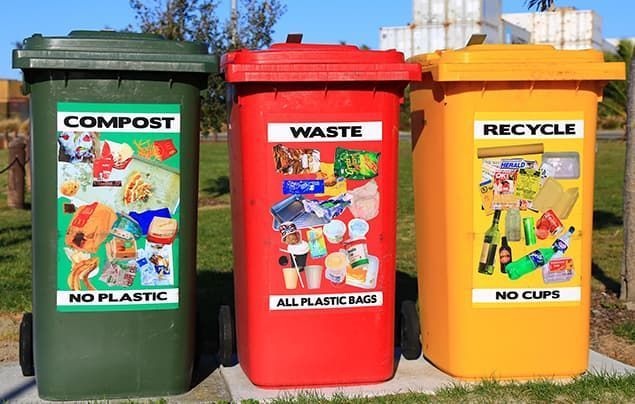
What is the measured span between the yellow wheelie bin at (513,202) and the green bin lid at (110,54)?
55.0 inches

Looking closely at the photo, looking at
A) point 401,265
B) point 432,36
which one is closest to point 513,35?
point 432,36

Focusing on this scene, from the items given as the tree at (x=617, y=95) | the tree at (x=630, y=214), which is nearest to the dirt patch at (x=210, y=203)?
the tree at (x=630, y=214)

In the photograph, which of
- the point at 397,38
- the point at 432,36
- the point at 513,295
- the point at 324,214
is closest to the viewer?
the point at 324,214

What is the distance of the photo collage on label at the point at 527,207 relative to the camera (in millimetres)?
5309

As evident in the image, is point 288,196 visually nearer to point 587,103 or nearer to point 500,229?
point 500,229

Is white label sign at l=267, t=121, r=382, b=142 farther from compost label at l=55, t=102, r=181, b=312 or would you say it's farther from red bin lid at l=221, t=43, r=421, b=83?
compost label at l=55, t=102, r=181, b=312

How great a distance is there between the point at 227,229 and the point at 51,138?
7149 millimetres

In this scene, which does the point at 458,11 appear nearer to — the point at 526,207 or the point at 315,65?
the point at 526,207

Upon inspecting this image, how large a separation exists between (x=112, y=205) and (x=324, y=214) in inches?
44.8

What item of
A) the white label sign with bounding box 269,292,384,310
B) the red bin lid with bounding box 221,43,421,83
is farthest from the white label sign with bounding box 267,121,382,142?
the white label sign with bounding box 269,292,384,310

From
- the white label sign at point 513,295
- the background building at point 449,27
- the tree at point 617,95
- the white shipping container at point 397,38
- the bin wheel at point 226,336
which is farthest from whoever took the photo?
the tree at point 617,95

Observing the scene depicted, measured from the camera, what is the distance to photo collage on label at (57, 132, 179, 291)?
192 inches

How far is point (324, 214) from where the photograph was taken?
5.16 metres

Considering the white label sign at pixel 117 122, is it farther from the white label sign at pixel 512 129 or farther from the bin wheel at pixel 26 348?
the white label sign at pixel 512 129
